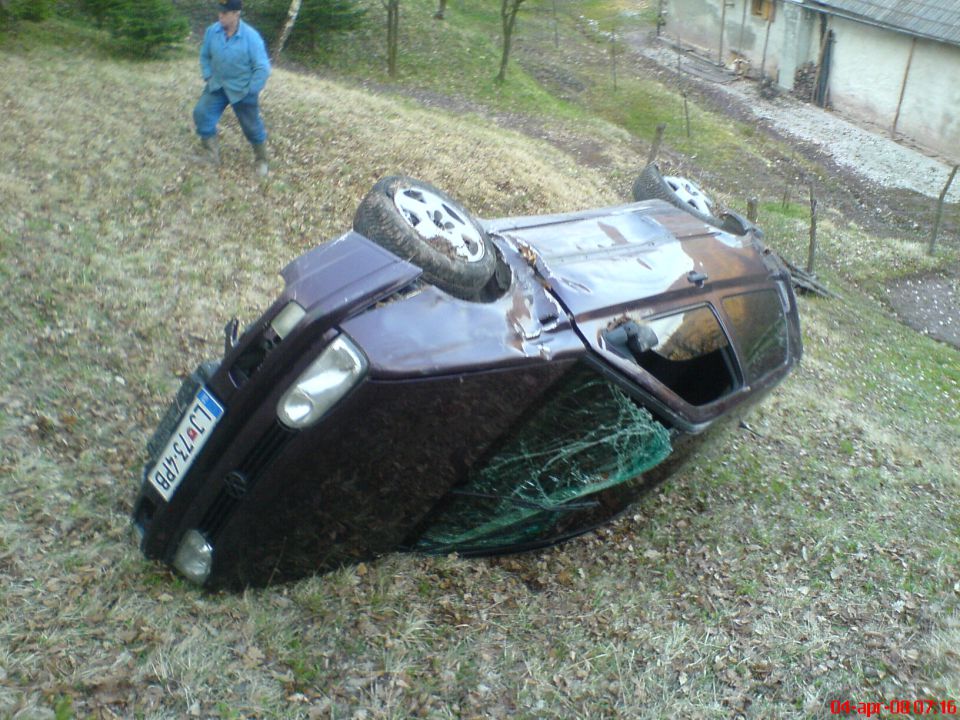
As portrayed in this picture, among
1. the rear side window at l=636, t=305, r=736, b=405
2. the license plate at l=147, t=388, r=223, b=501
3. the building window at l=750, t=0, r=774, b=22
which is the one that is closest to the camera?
the license plate at l=147, t=388, r=223, b=501

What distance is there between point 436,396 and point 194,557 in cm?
136

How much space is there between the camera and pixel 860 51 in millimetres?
24938

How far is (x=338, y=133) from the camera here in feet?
34.1

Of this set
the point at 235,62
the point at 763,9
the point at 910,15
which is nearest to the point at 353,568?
the point at 235,62

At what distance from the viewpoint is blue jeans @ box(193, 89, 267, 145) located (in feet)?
28.0

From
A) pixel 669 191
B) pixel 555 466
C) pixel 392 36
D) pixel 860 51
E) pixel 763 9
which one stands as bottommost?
pixel 860 51

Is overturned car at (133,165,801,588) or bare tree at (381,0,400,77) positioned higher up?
overturned car at (133,165,801,588)

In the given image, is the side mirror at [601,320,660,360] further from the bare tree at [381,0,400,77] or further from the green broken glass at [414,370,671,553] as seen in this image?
the bare tree at [381,0,400,77]

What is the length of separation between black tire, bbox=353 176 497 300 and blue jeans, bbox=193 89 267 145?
4.87 metres

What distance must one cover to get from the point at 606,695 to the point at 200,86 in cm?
944

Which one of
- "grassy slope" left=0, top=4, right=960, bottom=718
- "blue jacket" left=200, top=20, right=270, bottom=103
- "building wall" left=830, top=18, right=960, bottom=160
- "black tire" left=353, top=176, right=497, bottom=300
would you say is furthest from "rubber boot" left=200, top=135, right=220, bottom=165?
"building wall" left=830, top=18, right=960, bottom=160

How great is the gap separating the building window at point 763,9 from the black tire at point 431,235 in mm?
26903

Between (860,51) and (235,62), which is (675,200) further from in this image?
(860,51)

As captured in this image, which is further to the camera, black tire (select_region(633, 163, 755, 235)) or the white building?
the white building
